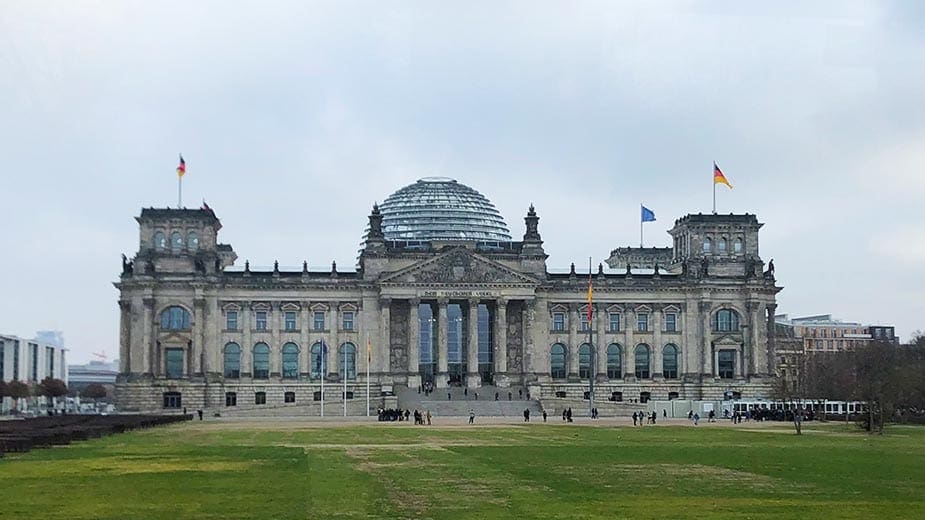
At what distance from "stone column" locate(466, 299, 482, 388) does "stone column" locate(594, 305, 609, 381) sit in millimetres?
15094

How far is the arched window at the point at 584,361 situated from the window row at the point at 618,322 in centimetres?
223

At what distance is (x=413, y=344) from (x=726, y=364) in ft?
123

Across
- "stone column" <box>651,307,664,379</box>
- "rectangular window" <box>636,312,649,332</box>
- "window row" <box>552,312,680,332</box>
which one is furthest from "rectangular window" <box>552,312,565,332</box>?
"stone column" <box>651,307,664,379</box>

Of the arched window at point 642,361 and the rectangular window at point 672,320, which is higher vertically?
the rectangular window at point 672,320

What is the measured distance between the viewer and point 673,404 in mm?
139500

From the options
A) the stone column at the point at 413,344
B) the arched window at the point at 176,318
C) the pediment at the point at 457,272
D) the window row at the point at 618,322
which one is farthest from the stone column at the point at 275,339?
the window row at the point at 618,322

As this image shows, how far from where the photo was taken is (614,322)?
521 feet

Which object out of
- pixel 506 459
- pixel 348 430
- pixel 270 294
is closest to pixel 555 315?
pixel 270 294

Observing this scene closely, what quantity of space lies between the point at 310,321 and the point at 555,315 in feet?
93.9

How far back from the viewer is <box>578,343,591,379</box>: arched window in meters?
158

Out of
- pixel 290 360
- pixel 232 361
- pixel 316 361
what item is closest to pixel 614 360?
pixel 316 361

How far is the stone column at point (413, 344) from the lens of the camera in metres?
152

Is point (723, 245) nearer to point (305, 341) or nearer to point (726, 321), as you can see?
A: point (726, 321)

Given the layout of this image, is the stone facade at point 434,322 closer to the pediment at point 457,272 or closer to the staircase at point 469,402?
the pediment at point 457,272
